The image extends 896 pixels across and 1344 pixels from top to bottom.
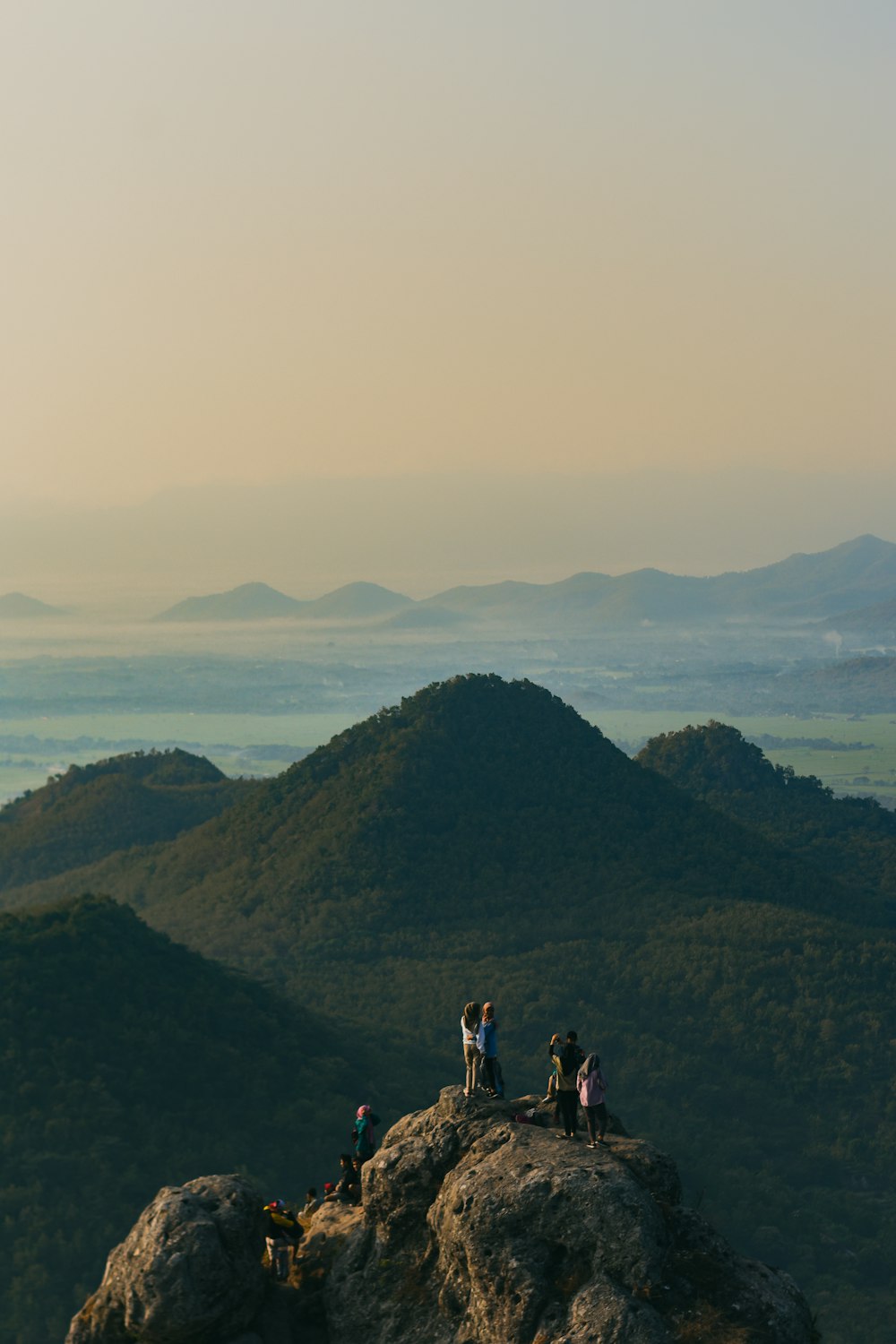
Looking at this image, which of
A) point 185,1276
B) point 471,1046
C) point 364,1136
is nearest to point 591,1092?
point 471,1046

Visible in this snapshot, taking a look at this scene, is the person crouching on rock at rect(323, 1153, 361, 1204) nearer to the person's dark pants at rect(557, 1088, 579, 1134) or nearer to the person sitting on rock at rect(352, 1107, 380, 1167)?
the person sitting on rock at rect(352, 1107, 380, 1167)

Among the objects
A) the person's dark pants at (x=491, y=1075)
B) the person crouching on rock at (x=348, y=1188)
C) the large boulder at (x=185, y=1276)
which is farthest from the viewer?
the person crouching on rock at (x=348, y=1188)

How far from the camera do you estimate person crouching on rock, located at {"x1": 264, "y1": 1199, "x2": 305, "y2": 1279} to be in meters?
33.3

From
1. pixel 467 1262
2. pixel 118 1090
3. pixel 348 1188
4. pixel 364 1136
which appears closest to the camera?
pixel 467 1262

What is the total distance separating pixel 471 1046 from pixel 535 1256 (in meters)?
6.20

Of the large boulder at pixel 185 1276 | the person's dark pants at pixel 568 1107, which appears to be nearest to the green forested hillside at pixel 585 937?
the person's dark pants at pixel 568 1107

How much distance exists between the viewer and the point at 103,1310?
3266cm

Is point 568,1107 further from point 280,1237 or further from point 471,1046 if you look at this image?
point 280,1237

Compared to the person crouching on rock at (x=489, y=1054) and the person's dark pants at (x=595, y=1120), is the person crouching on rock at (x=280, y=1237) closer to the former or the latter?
the person crouching on rock at (x=489, y=1054)

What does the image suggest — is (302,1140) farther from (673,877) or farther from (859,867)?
(859,867)

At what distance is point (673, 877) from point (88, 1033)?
76.4m

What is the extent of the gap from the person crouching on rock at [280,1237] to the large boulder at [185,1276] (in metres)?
0.34

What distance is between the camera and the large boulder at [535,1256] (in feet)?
96.1

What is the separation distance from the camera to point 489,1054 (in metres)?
35.4
